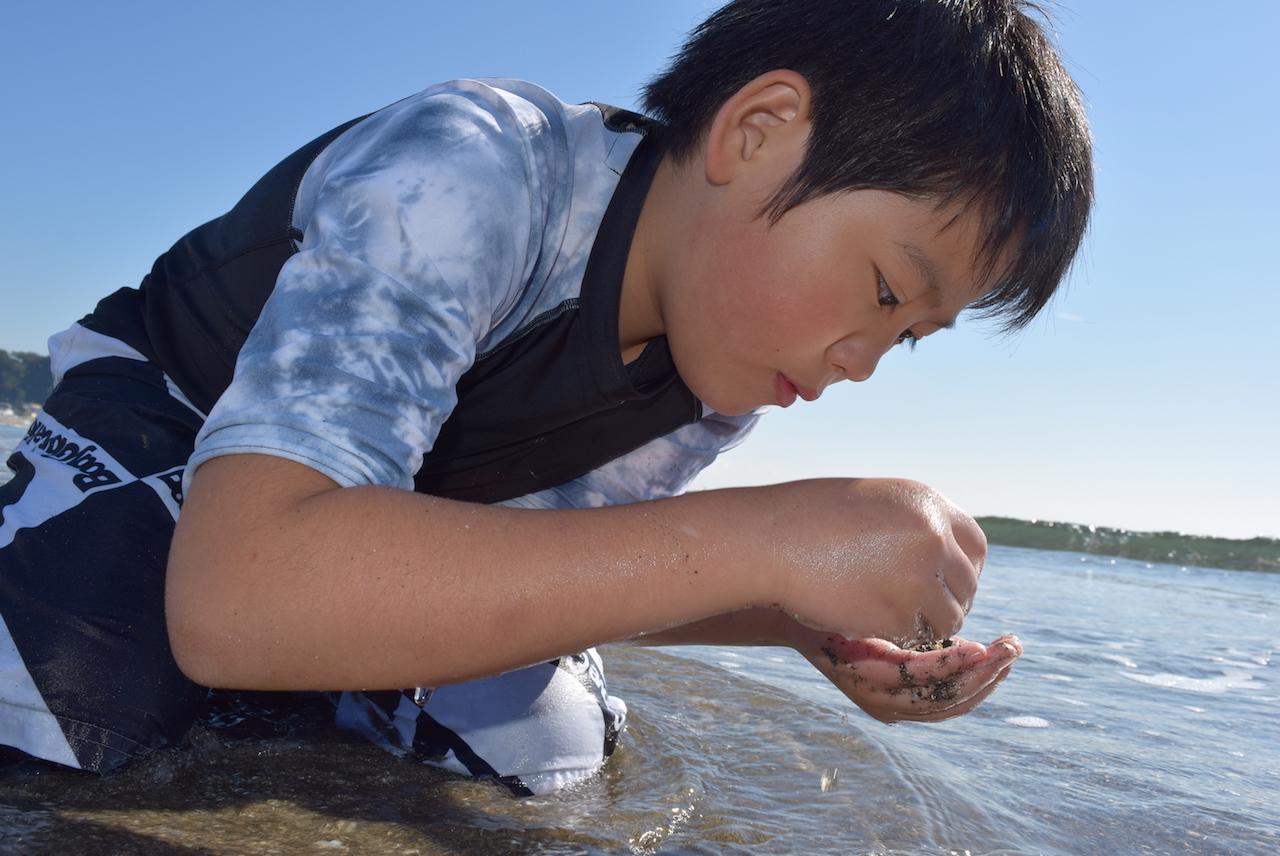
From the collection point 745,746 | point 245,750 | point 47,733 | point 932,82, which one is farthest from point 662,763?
point 932,82

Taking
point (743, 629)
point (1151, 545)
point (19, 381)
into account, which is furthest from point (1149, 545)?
point (19, 381)

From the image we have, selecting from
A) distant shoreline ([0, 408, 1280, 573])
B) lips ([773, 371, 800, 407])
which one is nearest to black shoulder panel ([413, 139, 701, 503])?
lips ([773, 371, 800, 407])

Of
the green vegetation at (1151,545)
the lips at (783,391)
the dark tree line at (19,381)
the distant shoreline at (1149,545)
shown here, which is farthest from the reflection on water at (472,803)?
the dark tree line at (19,381)

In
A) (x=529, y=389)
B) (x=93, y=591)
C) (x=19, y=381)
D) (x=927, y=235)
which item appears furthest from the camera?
(x=19, y=381)

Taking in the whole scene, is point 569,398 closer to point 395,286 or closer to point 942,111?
point 395,286

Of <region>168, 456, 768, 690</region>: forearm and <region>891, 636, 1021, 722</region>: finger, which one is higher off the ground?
<region>168, 456, 768, 690</region>: forearm

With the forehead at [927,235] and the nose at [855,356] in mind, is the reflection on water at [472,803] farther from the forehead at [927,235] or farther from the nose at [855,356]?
the forehead at [927,235]

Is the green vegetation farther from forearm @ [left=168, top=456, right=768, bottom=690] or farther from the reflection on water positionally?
forearm @ [left=168, top=456, right=768, bottom=690]

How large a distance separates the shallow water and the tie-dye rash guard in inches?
27.8

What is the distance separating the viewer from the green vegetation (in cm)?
1978

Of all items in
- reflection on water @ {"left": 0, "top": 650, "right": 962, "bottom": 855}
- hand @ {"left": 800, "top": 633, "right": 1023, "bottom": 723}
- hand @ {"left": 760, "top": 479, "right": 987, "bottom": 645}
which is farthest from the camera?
hand @ {"left": 800, "top": 633, "right": 1023, "bottom": 723}

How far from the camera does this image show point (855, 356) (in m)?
1.60

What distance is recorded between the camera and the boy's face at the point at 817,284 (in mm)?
1484

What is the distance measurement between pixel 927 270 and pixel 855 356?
0.66 ft
